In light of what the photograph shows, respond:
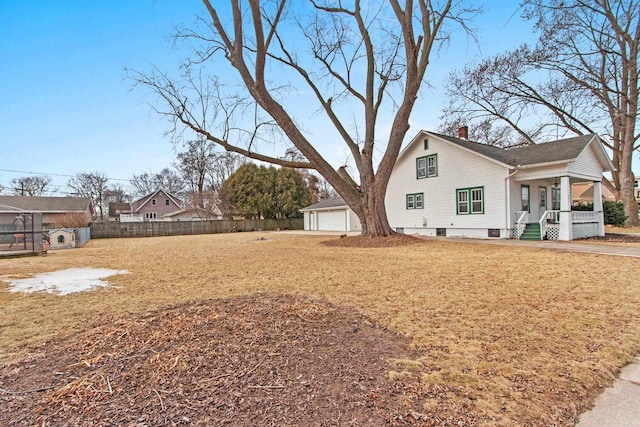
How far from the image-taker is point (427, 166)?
17.7 meters

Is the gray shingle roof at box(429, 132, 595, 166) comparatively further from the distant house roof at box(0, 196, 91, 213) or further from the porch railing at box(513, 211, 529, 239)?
the distant house roof at box(0, 196, 91, 213)

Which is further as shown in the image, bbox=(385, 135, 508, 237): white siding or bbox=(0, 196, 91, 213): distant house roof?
bbox=(0, 196, 91, 213): distant house roof

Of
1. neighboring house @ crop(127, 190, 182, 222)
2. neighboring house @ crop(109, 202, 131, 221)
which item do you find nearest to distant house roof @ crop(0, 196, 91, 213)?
neighboring house @ crop(127, 190, 182, 222)

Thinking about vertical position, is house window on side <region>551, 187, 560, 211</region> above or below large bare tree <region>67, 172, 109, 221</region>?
below

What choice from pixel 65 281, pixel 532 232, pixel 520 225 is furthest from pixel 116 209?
pixel 532 232

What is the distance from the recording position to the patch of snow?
574 centimetres

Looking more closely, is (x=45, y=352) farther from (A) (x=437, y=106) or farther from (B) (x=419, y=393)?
(A) (x=437, y=106)

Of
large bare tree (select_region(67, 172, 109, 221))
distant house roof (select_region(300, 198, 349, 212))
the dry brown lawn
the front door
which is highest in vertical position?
large bare tree (select_region(67, 172, 109, 221))

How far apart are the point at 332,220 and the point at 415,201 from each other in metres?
10.7

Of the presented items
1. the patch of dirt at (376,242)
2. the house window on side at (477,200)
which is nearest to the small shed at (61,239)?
the patch of dirt at (376,242)

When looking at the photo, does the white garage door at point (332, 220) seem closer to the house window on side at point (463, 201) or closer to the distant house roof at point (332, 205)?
the distant house roof at point (332, 205)

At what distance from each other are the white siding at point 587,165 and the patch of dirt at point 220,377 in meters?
15.0

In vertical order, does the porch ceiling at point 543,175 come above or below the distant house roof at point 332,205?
above

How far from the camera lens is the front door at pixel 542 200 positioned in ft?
51.7
